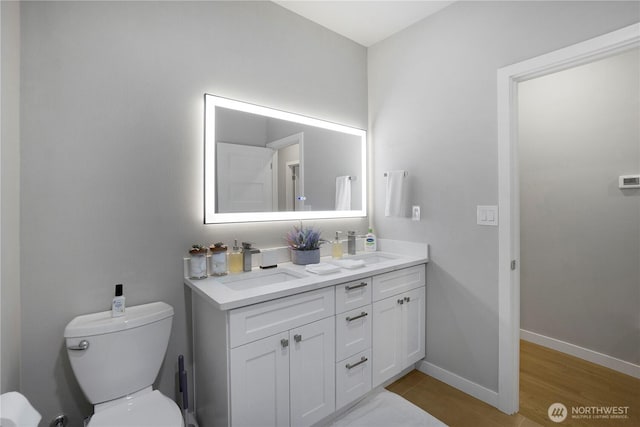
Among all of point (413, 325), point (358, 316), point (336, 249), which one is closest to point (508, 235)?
point (413, 325)

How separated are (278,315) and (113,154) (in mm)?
1144

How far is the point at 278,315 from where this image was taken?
1.42m

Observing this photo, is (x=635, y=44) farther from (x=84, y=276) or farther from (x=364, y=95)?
(x=84, y=276)

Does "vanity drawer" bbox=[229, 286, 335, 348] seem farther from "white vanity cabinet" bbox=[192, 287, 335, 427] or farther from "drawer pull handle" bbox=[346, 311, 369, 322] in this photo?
"drawer pull handle" bbox=[346, 311, 369, 322]

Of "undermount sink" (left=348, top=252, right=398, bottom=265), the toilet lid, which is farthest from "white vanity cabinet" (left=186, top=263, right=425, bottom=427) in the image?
"undermount sink" (left=348, top=252, right=398, bottom=265)

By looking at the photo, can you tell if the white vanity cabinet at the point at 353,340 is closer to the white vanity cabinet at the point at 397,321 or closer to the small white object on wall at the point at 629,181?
the white vanity cabinet at the point at 397,321

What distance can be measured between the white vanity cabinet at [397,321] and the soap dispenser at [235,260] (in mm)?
841

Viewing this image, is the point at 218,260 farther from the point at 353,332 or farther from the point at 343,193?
the point at 343,193

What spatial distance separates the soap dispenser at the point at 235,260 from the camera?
1.79 metres

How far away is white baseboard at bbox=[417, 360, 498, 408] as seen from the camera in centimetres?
187

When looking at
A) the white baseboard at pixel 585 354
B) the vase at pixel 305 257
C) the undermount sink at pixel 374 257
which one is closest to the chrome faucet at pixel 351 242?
the undermount sink at pixel 374 257

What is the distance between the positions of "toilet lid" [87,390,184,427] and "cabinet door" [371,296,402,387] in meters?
1.13

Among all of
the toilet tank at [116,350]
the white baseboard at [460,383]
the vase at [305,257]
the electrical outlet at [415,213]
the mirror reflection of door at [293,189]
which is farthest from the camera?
the electrical outlet at [415,213]

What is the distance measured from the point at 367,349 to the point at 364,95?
2.07 meters
